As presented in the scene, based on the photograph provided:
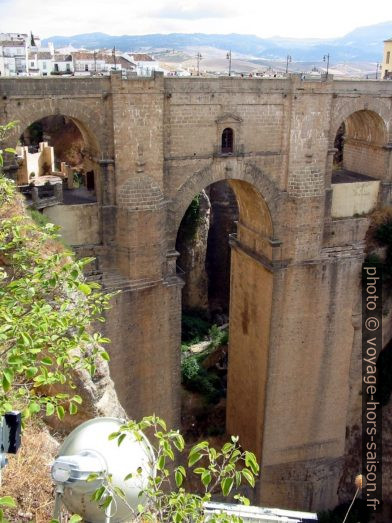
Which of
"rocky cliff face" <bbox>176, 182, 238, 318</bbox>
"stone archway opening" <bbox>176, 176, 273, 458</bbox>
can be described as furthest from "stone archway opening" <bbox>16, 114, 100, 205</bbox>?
"rocky cliff face" <bbox>176, 182, 238, 318</bbox>

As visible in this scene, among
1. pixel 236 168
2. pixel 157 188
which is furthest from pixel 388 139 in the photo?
pixel 157 188

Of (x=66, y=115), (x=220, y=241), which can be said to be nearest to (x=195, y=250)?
(x=220, y=241)

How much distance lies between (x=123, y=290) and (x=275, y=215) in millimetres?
5503

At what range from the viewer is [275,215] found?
60.0 feet

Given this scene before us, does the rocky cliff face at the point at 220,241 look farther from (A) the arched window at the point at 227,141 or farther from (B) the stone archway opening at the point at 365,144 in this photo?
(A) the arched window at the point at 227,141

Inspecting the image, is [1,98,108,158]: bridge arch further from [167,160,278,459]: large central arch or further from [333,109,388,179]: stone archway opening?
[333,109,388,179]: stone archway opening

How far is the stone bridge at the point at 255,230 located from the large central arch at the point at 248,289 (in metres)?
0.07

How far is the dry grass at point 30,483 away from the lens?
737 cm

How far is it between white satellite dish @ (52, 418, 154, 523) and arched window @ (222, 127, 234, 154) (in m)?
11.8

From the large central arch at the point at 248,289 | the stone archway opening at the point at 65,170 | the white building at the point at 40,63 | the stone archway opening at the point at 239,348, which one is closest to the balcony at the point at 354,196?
the large central arch at the point at 248,289

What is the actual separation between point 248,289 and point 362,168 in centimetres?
631

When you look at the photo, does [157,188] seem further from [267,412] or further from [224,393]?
[224,393]

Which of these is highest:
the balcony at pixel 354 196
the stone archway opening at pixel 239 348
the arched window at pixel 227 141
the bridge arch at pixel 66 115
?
the bridge arch at pixel 66 115

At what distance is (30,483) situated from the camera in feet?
25.4
